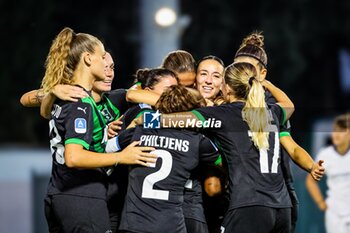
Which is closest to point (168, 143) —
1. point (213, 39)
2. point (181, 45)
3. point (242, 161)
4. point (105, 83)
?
point (242, 161)

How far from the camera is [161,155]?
4.15 m

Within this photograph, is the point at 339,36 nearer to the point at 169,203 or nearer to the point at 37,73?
the point at 37,73

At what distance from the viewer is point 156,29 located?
6316 millimetres

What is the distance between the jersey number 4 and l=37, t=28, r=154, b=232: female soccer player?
0.19 ft

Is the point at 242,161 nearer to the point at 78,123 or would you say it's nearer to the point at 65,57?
the point at 78,123

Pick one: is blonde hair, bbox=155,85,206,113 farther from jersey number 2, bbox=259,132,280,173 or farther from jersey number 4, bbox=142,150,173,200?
jersey number 2, bbox=259,132,280,173

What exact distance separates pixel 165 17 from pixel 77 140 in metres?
2.34

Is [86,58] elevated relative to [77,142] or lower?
elevated

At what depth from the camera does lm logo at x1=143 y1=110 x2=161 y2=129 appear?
13.8ft

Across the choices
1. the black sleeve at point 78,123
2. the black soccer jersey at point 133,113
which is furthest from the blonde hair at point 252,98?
the black sleeve at point 78,123

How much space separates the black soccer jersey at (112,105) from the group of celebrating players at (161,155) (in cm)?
15

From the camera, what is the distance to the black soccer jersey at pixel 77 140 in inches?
162

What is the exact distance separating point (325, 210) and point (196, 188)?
2.42m

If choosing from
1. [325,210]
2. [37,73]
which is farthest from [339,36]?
[37,73]
